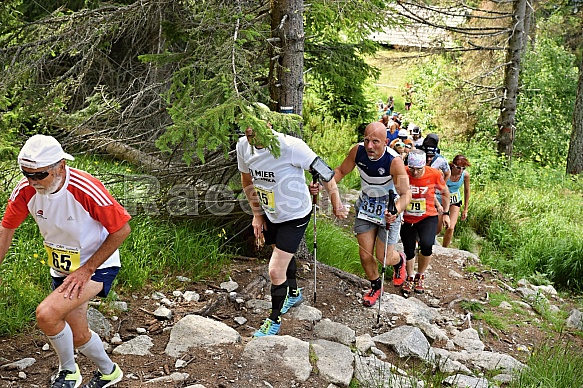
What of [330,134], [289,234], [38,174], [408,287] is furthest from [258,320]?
[330,134]

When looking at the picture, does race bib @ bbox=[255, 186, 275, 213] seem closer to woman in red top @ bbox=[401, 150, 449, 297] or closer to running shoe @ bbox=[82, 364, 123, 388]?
running shoe @ bbox=[82, 364, 123, 388]

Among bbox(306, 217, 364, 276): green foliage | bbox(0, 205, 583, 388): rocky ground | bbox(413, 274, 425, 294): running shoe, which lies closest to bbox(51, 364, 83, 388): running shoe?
bbox(0, 205, 583, 388): rocky ground

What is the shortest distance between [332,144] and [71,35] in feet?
33.3

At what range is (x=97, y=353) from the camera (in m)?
4.27

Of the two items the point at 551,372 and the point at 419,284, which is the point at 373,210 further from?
the point at 551,372

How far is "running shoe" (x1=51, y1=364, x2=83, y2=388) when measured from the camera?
4.18m

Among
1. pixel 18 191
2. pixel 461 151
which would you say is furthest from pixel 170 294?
pixel 461 151

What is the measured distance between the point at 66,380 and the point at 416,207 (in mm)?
4462

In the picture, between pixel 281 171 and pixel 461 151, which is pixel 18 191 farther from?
pixel 461 151

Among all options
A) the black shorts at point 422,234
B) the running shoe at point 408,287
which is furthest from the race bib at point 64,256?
the running shoe at point 408,287

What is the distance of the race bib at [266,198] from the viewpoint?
552cm

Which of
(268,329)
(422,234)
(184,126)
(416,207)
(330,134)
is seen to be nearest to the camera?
(184,126)

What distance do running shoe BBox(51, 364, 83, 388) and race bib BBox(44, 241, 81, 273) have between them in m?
0.73

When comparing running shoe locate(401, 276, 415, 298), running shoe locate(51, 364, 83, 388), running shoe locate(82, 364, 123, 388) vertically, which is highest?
running shoe locate(51, 364, 83, 388)
